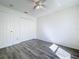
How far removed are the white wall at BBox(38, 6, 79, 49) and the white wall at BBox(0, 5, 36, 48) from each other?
1.52 metres

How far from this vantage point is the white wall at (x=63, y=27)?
3.29 meters

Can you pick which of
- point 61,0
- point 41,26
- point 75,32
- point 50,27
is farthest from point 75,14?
point 41,26

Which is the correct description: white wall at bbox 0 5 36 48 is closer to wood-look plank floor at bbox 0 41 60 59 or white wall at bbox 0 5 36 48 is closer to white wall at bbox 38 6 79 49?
wood-look plank floor at bbox 0 41 60 59

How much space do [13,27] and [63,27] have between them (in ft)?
11.6

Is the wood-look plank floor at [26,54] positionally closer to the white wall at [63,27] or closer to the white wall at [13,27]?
the white wall at [13,27]

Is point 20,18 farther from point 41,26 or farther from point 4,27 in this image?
point 41,26

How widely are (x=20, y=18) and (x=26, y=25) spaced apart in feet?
2.80

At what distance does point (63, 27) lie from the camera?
381 centimetres

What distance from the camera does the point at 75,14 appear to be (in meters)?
3.28

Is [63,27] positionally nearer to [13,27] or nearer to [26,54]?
[26,54]

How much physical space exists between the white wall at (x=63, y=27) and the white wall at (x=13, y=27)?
4.97ft

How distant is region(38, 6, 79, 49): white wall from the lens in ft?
10.8

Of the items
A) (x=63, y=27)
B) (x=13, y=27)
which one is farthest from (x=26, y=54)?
(x=63, y=27)

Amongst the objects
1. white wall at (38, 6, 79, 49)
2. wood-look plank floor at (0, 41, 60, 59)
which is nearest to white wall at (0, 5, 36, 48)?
wood-look plank floor at (0, 41, 60, 59)
